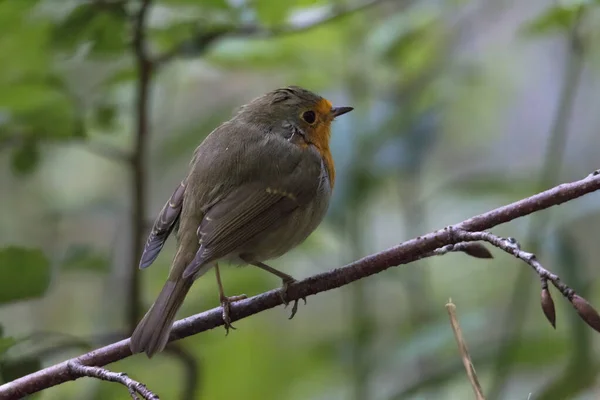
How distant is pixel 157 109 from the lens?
5.02 meters

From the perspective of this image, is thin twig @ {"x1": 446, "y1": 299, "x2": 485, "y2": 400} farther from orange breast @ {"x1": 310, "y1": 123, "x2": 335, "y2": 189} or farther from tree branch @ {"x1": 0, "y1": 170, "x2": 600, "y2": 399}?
orange breast @ {"x1": 310, "y1": 123, "x2": 335, "y2": 189}

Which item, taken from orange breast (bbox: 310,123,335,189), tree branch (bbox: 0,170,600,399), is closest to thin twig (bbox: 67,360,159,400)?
tree branch (bbox: 0,170,600,399)

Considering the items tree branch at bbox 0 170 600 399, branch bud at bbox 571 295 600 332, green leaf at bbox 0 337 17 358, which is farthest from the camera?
green leaf at bbox 0 337 17 358

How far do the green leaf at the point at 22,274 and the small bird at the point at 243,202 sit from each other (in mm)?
374

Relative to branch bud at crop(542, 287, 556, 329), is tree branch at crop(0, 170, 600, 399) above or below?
below

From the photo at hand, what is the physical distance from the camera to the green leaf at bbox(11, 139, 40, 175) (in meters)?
2.83

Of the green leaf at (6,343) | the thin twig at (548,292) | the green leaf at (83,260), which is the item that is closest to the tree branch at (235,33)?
the green leaf at (83,260)

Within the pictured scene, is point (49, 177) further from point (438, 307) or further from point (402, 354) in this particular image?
point (402, 354)

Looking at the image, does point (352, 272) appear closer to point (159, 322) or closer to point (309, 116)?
point (159, 322)

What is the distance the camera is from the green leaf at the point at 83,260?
2.76 metres

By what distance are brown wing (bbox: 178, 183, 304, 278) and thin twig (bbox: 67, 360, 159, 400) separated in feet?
2.39

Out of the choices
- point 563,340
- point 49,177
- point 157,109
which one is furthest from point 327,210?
point 49,177

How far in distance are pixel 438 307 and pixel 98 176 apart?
3.25 metres

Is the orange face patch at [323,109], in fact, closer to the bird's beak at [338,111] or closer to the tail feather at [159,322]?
the bird's beak at [338,111]
